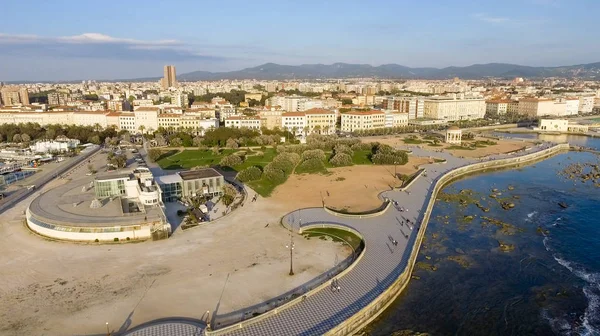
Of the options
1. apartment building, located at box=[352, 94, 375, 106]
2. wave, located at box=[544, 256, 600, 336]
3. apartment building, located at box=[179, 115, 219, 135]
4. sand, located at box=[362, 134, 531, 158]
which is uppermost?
apartment building, located at box=[352, 94, 375, 106]

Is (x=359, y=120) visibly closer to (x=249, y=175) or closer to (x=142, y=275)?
(x=249, y=175)

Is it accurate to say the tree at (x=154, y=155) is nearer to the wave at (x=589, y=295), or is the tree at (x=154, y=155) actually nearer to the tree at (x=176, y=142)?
the tree at (x=176, y=142)

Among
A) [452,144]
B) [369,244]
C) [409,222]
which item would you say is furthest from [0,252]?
[452,144]

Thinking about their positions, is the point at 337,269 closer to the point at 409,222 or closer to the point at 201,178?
the point at 409,222

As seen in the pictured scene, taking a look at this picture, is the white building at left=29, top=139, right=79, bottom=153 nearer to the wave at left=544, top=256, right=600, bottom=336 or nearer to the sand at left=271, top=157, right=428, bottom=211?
the sand at left=271, top=157, right=428, bottom=211

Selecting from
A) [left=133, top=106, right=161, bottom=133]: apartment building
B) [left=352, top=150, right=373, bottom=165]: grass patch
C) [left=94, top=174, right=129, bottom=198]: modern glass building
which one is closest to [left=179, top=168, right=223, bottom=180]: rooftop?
[left=94, top=174, right=129, bottom=198]: modern glass building

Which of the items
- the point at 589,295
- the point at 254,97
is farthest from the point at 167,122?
the point at 589,295
